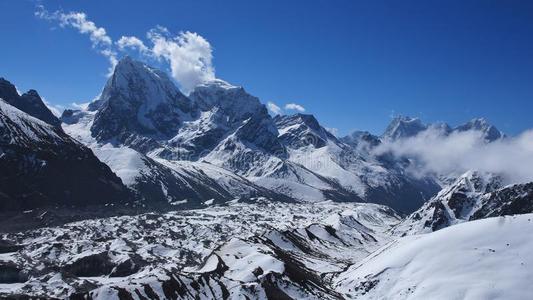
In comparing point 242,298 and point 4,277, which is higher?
point 242,298

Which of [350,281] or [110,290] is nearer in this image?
[110,290]

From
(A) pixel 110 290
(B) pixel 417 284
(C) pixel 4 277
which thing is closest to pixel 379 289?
(B) pixel 417 284

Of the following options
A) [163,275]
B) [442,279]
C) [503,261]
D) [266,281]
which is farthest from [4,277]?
[503,261]

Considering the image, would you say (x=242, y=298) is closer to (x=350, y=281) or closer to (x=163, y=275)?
(x=163, y=275)

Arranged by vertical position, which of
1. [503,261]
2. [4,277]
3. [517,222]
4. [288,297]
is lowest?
[4,277]

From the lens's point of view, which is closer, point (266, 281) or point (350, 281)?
point (266, 281)

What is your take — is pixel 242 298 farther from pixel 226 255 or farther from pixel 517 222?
pixel 517 222

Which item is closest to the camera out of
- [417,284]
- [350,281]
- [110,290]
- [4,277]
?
[110,290]

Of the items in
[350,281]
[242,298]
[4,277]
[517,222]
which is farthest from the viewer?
[4,277]

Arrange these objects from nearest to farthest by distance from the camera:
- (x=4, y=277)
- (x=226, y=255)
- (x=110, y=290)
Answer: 1. (x=110, y=290)
2. (x=226, y=255)
3. (x=4, y=277)
